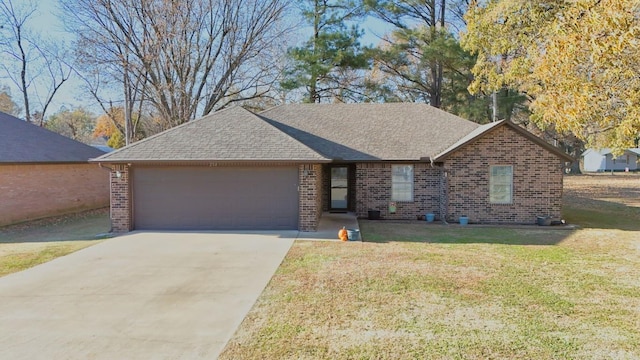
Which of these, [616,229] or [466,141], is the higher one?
[466,141]

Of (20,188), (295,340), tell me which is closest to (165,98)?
(20,188)

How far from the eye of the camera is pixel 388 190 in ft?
43.8

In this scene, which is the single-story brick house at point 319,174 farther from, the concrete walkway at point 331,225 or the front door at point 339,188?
the concrete walkway at point 331,225

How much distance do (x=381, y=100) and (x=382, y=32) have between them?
5.25 m

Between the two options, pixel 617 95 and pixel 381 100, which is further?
pixel 381 100

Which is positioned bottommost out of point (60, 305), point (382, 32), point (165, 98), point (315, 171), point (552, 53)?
point (60, 305)

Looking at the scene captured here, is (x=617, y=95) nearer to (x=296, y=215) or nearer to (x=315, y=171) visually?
(x=315, y=171)

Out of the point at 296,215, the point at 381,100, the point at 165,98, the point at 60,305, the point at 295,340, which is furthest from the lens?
the point at 381,100

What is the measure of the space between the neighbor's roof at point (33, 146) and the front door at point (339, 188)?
10949 mm

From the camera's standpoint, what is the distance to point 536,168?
12.2 metres

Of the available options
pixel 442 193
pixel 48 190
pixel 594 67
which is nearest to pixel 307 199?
pixel 442 193

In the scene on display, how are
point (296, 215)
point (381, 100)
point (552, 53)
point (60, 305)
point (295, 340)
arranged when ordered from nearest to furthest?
point (295, 340), point (60, 305), point (552, 53), point (296, 215), point (381, 100)

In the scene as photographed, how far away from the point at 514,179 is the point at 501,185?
441 mm

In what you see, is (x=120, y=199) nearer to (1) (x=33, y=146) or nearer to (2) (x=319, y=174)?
(2) (x=319, y=174)
